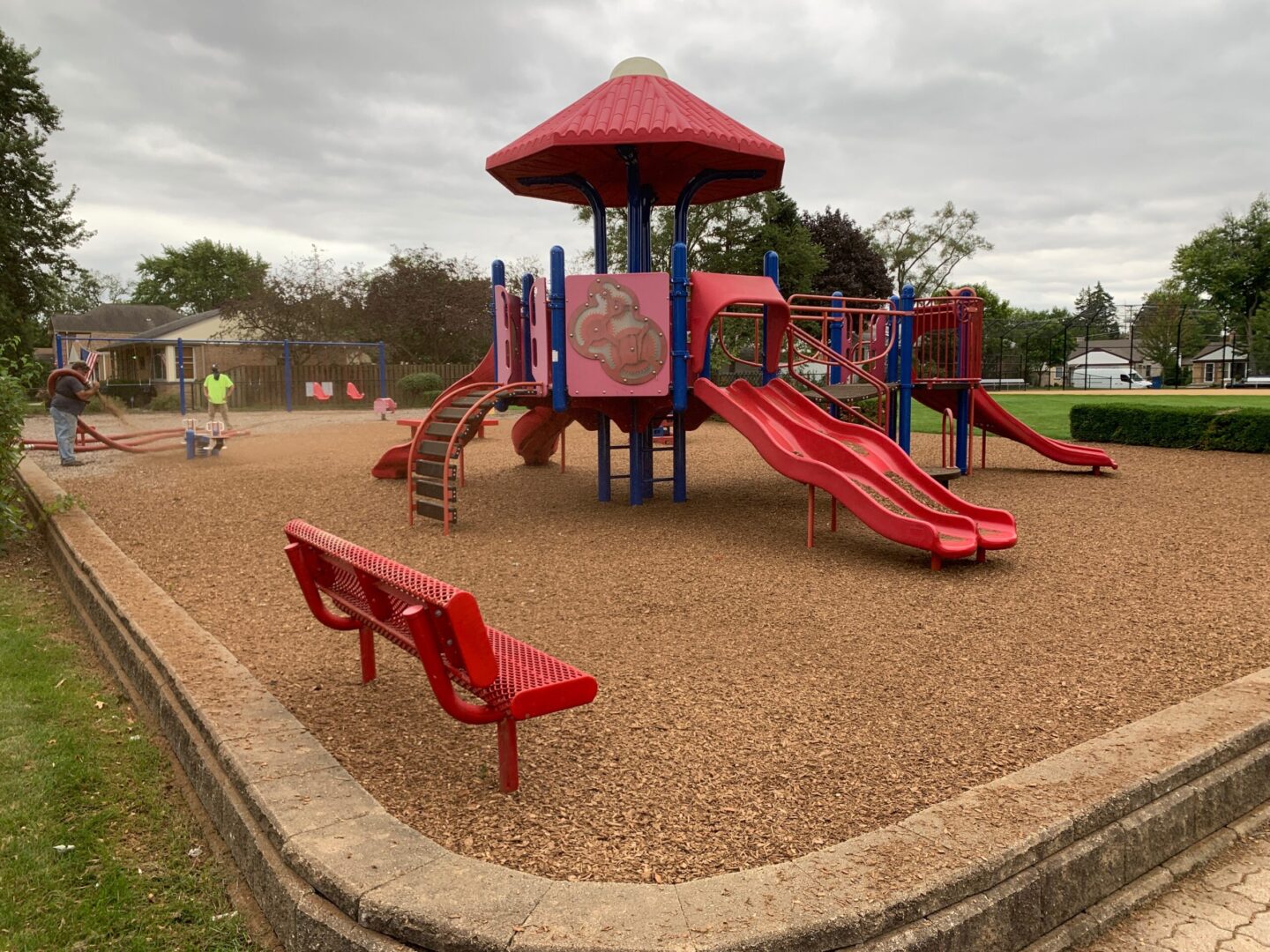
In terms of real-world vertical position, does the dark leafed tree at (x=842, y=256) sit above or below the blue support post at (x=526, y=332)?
above

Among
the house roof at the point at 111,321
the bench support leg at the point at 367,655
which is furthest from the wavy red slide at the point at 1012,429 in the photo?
the house roof at the point at 111,321

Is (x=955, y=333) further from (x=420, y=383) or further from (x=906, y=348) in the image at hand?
(x=420, y=383)

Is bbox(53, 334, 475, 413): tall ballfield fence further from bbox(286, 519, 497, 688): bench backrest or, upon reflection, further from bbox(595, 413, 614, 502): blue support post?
bbox(286, 519, 497, 688): bench backrest

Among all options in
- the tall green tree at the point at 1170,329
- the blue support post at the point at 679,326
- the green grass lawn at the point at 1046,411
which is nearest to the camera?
the blue support post at the point at 679,326

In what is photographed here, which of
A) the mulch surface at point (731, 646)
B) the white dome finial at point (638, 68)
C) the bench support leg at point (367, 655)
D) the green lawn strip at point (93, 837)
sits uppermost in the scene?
the white dome finial at point (638, 68)

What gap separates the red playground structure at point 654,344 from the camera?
7340 millimetres

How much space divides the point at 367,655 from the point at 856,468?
14.6 ft

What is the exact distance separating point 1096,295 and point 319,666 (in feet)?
392

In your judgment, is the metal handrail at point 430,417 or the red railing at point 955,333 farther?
the red railing at point 955,333

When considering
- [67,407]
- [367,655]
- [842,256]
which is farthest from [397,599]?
[842,256]

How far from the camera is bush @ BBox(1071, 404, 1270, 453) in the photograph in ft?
44.5

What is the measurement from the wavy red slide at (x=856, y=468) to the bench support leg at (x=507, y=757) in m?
4.28

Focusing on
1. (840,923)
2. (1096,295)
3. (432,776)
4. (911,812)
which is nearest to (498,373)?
(432,776)

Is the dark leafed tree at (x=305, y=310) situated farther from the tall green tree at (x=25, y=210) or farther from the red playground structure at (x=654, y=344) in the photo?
the red playground structure at (x=654, y=344)
